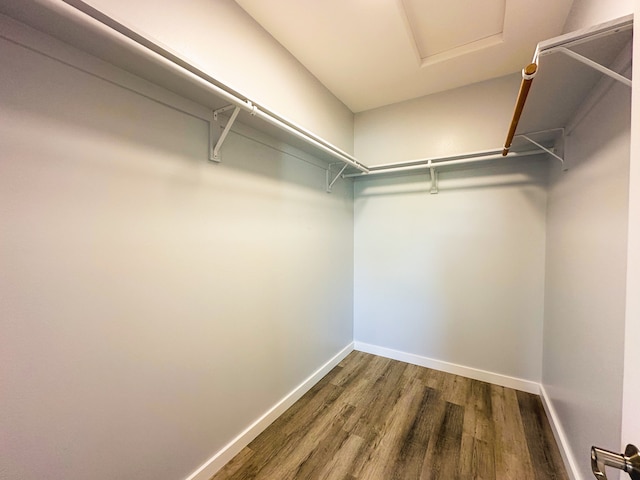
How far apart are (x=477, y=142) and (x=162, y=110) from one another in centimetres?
249

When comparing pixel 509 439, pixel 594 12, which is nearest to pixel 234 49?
pixel 594 12

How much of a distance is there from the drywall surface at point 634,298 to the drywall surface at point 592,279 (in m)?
0.66

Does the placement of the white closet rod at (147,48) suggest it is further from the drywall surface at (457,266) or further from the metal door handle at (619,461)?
the drywall surface at (457,266)

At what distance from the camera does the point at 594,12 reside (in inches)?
45.2

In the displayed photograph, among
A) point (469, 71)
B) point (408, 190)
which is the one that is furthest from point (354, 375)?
point (469, 71)

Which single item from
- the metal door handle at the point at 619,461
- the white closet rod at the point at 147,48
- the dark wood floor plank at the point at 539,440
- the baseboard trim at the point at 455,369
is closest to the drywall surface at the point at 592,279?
the dark wood floor plank at the point at 539,440

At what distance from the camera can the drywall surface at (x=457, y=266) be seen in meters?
2.23

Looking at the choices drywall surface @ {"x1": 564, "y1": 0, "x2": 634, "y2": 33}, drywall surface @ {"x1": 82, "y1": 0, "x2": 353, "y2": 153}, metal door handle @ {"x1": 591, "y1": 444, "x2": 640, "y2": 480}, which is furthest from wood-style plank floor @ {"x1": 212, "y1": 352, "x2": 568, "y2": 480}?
drywall surface @ {"x1": 564, "y1": 0, "x2": 634, "y2": 33}

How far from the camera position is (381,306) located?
2.92 meters

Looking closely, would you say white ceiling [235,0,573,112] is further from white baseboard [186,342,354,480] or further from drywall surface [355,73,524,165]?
white baseboard [186,342,354,480]

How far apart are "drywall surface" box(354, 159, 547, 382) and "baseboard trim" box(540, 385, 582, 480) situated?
0.33m

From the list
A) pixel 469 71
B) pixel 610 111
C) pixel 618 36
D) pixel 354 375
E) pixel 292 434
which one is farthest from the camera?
pixel 354 375

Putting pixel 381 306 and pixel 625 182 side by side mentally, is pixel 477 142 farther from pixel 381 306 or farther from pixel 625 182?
pixel 381 306

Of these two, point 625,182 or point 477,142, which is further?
point 477,142
